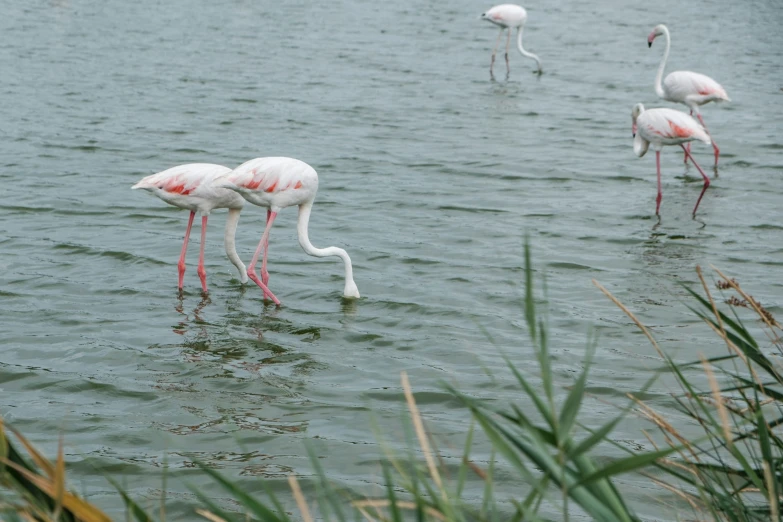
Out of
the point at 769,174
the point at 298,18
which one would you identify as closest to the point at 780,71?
the point at 769,174

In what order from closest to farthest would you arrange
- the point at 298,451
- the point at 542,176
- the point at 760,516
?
the point at 760,516 → the point at 298,451 → the point at 542,176

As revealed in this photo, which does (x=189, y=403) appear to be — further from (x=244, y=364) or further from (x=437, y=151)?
(x=437, y=151)

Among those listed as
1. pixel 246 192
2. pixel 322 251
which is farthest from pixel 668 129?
pixel 246 192

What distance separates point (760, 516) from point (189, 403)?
348cm

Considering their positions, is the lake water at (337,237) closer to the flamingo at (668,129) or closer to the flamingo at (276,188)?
the flamingo at (276,188)

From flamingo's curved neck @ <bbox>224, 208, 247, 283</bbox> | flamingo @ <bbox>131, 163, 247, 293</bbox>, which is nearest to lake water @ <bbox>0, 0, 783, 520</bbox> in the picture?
flamingo's curved neck @ <bbox>224, 208, 247, 283</bbox>

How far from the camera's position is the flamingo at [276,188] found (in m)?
7.12

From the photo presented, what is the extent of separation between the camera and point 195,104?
45.6ft

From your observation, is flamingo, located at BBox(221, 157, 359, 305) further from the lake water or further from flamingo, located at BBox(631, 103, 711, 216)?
flamingo, located at BBox(631, 103, 711, 216)

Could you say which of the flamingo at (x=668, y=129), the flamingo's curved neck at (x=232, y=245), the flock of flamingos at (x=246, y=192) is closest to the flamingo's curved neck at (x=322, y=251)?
the flock of flamingos at (x=246, y=192)

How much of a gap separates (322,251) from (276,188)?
0.55m

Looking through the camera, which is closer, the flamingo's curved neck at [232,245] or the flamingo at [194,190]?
the flamingo at [194,190]

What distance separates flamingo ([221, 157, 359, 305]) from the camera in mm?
7117

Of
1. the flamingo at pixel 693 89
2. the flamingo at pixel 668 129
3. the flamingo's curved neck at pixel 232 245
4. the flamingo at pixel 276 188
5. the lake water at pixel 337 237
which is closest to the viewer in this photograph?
the lake water at pixel 337 237
